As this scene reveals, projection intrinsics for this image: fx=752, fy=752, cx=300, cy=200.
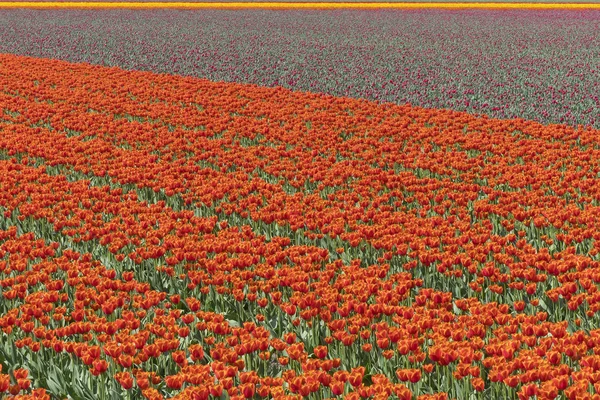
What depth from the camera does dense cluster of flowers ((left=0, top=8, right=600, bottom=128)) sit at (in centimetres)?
1794

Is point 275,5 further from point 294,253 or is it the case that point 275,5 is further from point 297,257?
point 297,257

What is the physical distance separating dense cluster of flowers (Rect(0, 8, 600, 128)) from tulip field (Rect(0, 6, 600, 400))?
10.1 feet

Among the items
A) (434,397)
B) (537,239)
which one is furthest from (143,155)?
(434,397)

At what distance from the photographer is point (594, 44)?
28.0 m

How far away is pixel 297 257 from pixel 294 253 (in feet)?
0.51

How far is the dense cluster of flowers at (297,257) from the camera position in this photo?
448 centimetres

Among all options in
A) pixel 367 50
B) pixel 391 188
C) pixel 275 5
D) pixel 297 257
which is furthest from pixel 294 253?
pixel 275 5

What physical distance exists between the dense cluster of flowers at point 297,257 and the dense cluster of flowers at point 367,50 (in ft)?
15.8

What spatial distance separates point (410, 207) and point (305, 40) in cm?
2128

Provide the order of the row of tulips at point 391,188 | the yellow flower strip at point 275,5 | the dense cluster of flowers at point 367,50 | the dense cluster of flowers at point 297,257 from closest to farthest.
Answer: the dense cluster of flowers at point 297,257 → the row of tulips at point 391,188 → the dense cluster of flowers at point 367,50 → the yellow flower strip at point 275,5

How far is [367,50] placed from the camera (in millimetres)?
25891

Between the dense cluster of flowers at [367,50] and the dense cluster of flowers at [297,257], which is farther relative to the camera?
the dense cluster of flowers at [367,50]

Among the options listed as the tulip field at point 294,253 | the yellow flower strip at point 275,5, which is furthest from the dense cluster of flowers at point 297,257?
the yellow flower strip at point 275,5

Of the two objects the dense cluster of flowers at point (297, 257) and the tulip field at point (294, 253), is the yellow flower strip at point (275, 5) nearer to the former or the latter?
the tulip field at point (294, 253)
